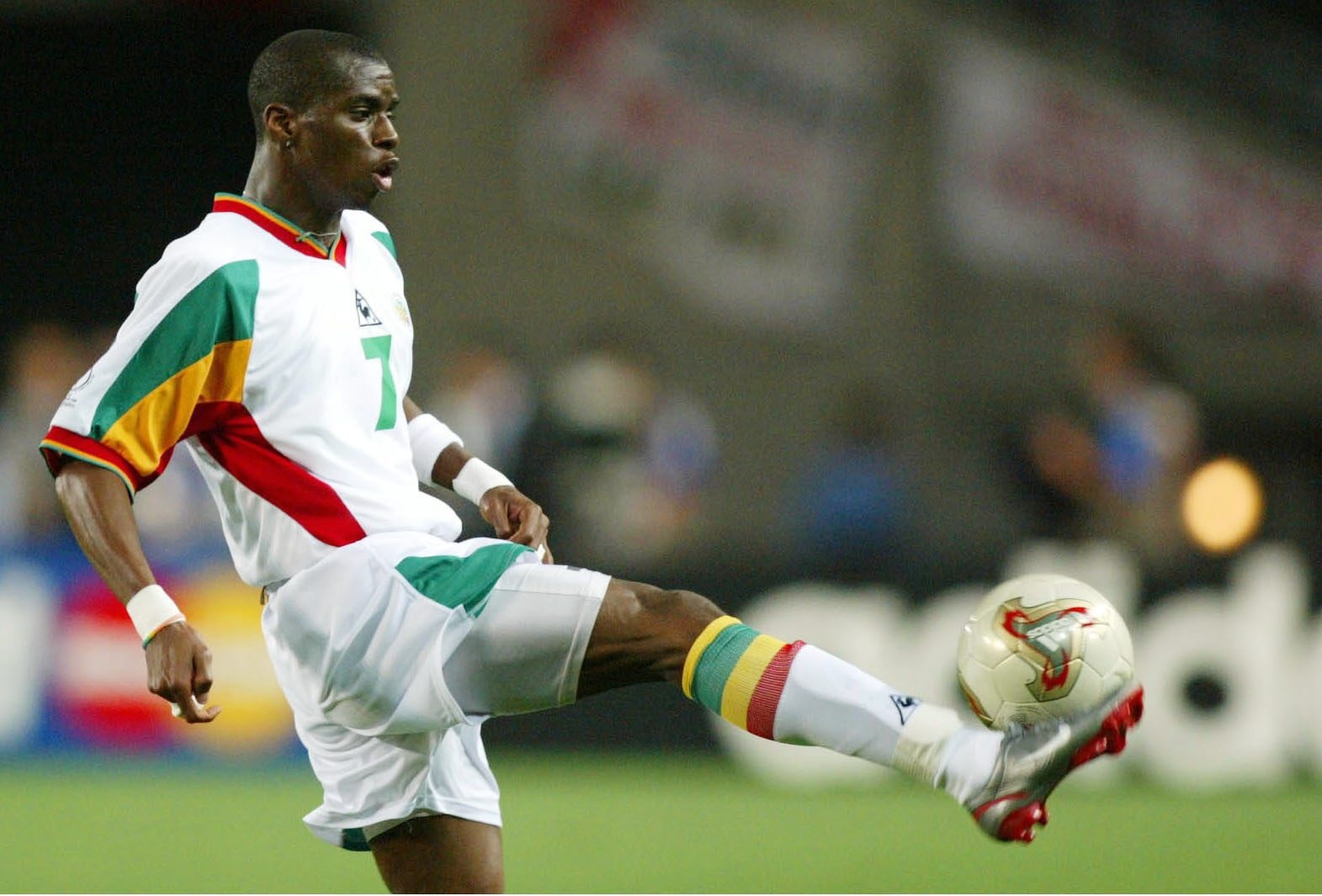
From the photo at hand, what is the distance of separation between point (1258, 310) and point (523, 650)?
35.8ft

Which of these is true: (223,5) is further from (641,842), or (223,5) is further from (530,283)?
(641,842)

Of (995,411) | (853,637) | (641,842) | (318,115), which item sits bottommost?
(641,842)

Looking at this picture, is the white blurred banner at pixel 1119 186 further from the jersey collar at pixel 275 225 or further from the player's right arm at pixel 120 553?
the player's right arm at pixel 120 553

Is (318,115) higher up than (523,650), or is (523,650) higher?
(318,115)

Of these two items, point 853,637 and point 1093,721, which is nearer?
point 1093,721

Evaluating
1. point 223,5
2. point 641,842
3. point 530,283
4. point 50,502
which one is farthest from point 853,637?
point 223,5

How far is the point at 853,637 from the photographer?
371 inches

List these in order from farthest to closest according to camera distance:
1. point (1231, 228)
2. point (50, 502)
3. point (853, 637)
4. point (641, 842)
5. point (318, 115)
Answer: point (1231, 228)
point (50, 502)
point (853, 637)
point (641, 842)
point (318, 115)

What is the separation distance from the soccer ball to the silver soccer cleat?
0.08 metres

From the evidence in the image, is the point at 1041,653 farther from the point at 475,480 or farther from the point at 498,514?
the point at 475,480

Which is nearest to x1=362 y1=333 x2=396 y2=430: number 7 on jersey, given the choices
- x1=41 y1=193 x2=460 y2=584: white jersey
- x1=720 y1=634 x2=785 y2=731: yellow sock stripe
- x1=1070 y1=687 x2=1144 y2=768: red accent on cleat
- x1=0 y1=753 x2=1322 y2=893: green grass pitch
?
x1=41 y1=193 x2=460 y2=584: white jersey

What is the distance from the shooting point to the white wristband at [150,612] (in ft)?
12.3

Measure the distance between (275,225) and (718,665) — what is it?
4.45 ft

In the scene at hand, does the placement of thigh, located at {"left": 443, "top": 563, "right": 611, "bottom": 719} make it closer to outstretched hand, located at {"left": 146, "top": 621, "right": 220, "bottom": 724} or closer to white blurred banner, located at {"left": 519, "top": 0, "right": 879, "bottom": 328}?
outstretched hand, located at {"left": 146, "top": 621, "right": 220, "bottom": 724}
